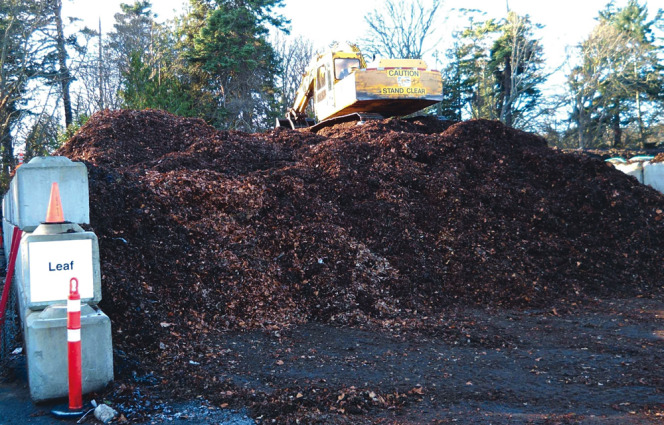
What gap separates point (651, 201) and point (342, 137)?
20.4ft

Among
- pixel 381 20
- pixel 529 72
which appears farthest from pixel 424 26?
pixel 529 72

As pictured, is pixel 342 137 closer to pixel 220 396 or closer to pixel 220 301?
pixel 220 301

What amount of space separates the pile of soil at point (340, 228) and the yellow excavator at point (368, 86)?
1.92m

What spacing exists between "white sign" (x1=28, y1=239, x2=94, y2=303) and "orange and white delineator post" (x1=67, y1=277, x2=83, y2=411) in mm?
489

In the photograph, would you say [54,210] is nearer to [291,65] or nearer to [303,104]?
[303,104]

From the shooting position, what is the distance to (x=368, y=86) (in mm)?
12836

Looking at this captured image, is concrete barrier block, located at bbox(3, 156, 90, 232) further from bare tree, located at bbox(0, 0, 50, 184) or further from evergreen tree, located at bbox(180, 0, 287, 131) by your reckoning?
evergreen tree, located at bbox(180, 0, 287, 131)

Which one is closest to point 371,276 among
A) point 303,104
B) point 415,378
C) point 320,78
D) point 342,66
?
point 415,378

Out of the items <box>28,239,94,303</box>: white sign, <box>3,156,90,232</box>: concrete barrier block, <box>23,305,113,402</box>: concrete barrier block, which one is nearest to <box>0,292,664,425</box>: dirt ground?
<box>23,305,113,402</box>: concrete barrier block

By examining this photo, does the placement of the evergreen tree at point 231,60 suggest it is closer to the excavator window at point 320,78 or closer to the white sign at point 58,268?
the excavator window at point 320,78

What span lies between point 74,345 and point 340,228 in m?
4.58

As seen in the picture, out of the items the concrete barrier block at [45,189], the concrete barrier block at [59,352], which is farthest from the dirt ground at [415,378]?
the concrete barrier block at [45,189]

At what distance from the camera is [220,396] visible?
4.25 metres

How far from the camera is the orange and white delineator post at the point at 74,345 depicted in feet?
12.8
